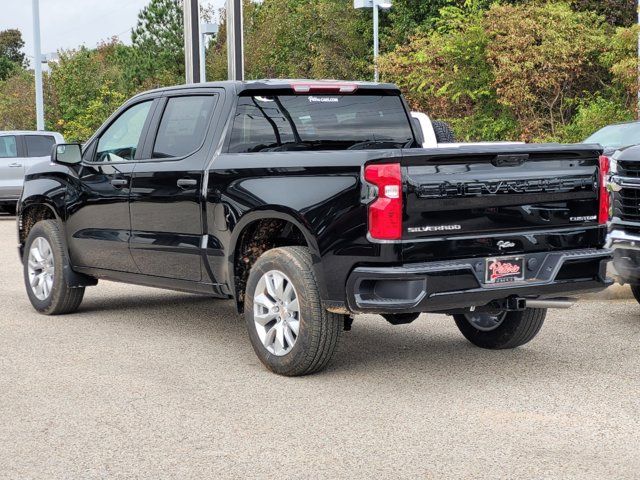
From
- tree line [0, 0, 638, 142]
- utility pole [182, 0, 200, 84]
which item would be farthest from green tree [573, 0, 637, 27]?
utility pole [182, 0, 200, 84]

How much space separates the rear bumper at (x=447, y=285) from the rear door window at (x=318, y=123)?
1.71 meters

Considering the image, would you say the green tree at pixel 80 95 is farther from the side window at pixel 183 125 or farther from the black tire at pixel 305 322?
the black tire at pixel 305 322

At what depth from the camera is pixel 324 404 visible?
20.1 feet

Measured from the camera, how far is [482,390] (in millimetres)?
6445

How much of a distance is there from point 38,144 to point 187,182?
1681 centimetres

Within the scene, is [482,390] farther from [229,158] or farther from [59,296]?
→ [59,296]

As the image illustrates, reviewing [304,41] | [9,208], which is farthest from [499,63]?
[304,41]

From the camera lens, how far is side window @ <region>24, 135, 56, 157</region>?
2336cm

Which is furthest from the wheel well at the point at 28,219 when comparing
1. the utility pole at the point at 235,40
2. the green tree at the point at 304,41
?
the green tree at the point at 304,41

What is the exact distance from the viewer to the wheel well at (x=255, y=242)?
7180 mm

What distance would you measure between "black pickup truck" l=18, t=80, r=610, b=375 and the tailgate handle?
17 mm

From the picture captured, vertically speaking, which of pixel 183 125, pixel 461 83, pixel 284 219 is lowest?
pixel 284 219

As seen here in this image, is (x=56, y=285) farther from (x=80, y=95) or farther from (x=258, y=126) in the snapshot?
(x=80, y=95)

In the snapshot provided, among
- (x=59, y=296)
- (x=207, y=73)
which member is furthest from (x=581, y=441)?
(x=207, y=73)
